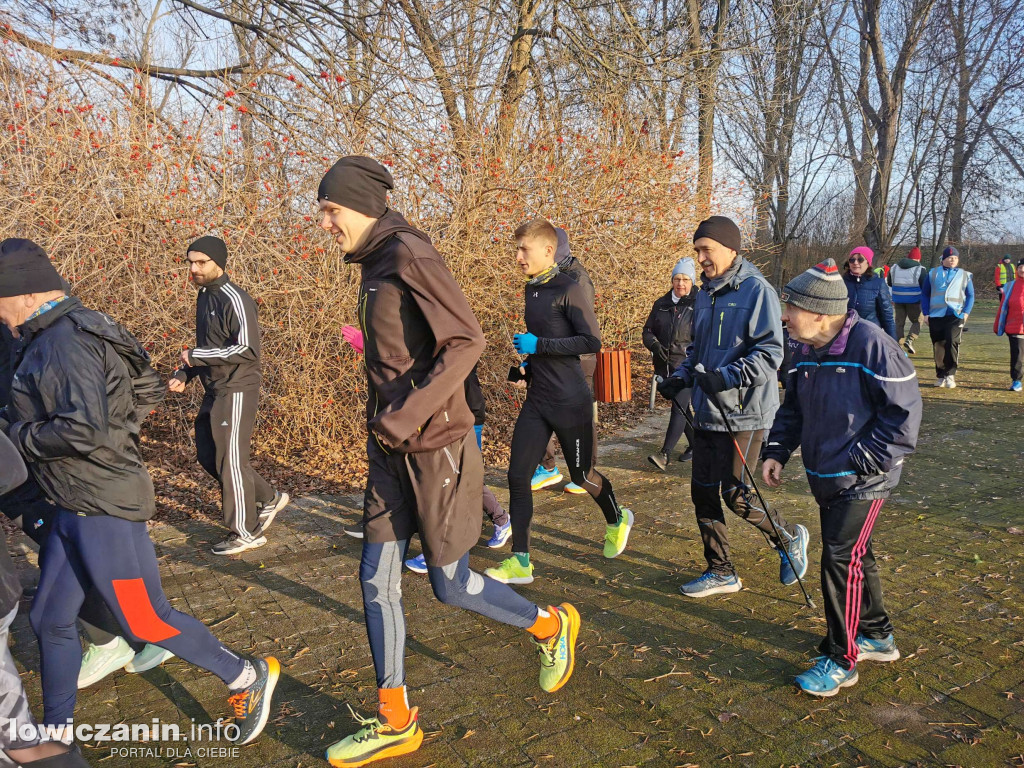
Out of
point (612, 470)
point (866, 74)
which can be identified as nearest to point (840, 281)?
point (612, 470)

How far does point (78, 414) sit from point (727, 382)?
2902mm

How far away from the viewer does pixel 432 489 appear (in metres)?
2.72

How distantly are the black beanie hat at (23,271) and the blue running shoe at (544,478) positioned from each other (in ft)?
14.3

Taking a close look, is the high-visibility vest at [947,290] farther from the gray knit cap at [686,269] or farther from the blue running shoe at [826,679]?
the blue running shoe at [826,679]

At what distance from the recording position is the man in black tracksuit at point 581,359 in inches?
185

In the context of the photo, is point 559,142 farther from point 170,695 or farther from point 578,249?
point 170,695

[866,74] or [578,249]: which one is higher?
[866,74]

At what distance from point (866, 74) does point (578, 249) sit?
17.2 meters

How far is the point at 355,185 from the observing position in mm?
2682

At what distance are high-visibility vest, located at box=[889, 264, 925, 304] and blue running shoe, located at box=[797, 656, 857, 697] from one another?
12439 millimetres

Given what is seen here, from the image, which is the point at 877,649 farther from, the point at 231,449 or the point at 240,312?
the point at 240,312

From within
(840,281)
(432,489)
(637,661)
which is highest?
(840,281)

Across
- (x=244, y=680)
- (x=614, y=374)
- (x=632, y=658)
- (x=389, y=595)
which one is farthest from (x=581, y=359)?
(x=244, y=680)

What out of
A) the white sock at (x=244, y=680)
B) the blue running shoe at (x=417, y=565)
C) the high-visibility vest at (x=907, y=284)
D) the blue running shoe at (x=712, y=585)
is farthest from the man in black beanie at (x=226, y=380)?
the high-visibility vest at (x=907, y=284)
